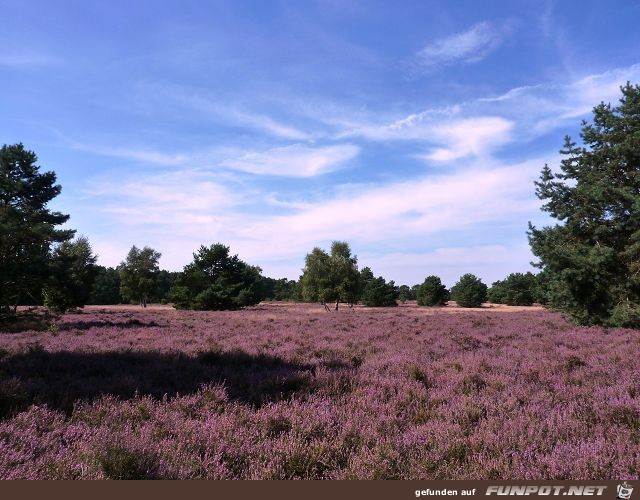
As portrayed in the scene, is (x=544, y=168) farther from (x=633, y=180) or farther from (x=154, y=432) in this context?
(x=154, y=432)

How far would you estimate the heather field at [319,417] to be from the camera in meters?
3.51

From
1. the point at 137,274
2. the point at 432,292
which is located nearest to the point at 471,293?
the point at 432,292

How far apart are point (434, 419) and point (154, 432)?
11.2ft

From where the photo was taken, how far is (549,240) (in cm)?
1748

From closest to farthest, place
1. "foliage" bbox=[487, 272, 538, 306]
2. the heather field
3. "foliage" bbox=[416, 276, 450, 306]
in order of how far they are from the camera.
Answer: the heather field → "foliage" bbox=[416, 276, 450, 306] → "foliage" bbox=[487, 272, 538, 306]

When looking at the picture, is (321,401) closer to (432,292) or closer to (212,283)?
(212,283)

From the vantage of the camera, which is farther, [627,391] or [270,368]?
[270,368]

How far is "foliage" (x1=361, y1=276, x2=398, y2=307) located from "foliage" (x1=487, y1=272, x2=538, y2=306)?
2718 cm

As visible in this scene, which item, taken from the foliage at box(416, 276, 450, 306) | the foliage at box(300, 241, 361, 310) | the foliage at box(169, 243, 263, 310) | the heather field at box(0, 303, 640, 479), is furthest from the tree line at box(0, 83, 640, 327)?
the foliage at box(416, 276, 450, 306)

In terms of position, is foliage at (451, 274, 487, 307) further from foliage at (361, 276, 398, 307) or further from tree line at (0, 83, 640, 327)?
tree line at (0, 83, 640, 327)

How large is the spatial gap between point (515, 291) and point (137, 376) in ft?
278

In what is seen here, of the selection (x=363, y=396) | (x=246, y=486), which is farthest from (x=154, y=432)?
(x=363, y=396)

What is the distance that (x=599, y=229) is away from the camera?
1670 centimetres

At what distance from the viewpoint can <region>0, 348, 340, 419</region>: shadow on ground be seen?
584 cm
